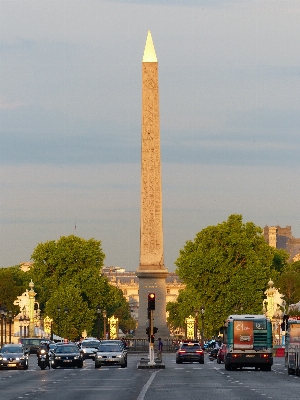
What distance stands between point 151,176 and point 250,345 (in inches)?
905

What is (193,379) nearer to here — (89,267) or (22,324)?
(89,267)

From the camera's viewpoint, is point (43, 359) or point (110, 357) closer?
point (43, 359)

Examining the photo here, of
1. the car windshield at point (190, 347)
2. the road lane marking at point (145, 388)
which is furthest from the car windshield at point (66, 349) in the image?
the road lane marking at point (145, 388)

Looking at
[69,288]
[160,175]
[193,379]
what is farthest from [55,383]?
[69,288]

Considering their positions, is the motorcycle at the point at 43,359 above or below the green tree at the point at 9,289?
below

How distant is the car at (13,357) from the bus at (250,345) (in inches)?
391

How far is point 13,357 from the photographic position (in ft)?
196

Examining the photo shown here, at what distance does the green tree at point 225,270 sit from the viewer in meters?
109

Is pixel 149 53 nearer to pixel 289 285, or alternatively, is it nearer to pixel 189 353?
pixel 189 353

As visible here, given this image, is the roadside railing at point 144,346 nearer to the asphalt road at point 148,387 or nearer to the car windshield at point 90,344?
the car windshield at point 90,344

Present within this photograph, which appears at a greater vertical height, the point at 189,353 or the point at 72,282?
the point at 72,282

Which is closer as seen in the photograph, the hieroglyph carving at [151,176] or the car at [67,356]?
the car at [67,356]

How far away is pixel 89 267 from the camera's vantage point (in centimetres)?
12331

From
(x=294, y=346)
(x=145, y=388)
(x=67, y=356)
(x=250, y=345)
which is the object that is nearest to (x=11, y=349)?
(x=67, y=356)
